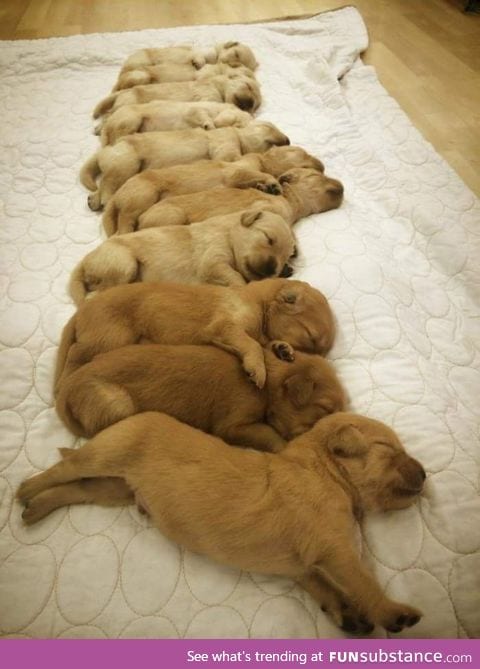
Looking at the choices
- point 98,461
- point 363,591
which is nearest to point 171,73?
point 98,461

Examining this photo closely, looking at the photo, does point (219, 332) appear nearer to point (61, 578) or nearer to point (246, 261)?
point (246, 261)

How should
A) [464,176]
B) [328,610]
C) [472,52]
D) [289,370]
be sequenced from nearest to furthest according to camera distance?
[328,610]
[289,370]
[464,176]
[472,52]

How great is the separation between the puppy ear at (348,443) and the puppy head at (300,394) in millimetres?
116

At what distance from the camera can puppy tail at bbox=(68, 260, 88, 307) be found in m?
1.47

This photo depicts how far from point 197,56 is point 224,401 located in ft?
7.72

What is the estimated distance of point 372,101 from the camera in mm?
2465

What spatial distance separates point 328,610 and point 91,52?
3084 mm

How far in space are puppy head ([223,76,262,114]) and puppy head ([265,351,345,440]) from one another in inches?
67.5

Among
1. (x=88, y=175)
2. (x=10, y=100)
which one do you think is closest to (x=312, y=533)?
(x=88, y=175)

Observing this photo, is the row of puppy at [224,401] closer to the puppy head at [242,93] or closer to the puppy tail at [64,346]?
the puppy tail at [64,346]

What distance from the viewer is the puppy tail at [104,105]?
7.59 feet

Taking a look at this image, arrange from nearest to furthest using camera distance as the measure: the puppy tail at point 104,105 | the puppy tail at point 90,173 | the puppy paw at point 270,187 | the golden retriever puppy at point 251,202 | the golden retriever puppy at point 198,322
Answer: the golden retriever puppy at point 198,322, the golden retriever puppy at point 251,202, the puppy paw at point 270,187, the puppy tail at point 90,173, the puppy tail at point 104,105

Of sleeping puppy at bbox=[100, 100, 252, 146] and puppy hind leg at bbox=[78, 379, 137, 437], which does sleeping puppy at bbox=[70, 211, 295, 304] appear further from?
sleeping puppy at bbox=[100, 100, 252, 146]

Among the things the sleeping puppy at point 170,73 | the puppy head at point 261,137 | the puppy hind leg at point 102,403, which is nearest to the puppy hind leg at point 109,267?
the puppy hind leg at point 102,403
